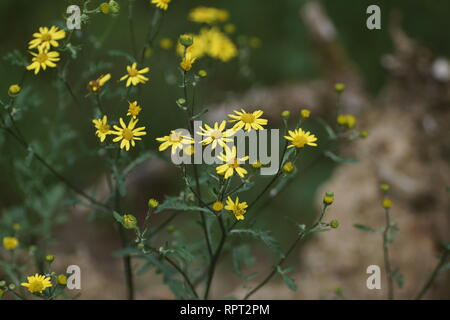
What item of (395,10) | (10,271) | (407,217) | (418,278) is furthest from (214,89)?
(10,271)

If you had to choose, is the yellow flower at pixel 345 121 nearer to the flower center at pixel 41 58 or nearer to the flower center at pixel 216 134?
the flower center at pixel 216 134

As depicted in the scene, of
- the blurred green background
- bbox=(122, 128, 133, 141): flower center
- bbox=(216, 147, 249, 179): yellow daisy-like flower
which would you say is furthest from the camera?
the blurred green background

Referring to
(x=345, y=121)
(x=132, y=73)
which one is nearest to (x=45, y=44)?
(x=132, y=73)

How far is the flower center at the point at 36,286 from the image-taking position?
2412 millimetres

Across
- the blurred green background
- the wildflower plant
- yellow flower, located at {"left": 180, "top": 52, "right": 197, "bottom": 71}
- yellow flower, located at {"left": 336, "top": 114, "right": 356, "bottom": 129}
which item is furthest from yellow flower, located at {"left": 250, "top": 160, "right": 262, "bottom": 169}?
the blurred green background

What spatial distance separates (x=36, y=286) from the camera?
2422 mm

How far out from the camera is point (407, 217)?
4.30 m

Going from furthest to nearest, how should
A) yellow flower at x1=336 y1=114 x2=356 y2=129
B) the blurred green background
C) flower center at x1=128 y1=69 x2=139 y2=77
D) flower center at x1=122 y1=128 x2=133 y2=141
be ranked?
the blurred green background → yellow flower at x1=336 y1=114 x2=356 y2=129 → flower center at x1=128 y1=69 x2=139 y2=77 → flower center at x1=122 y1=128 x2=133 y2=141

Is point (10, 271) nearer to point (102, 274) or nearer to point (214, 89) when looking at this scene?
point (102, 274)

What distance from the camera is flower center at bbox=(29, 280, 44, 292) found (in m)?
2.41

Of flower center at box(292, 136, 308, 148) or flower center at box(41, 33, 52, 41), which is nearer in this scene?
flower center at box(292, 136, 308, 148)

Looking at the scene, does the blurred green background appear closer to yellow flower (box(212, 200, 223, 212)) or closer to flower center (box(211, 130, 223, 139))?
yellow flower (box(212, 200, 223, 212))

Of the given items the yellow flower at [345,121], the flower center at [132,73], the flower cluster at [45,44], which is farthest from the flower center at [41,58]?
the yellow flower at [345,121]
